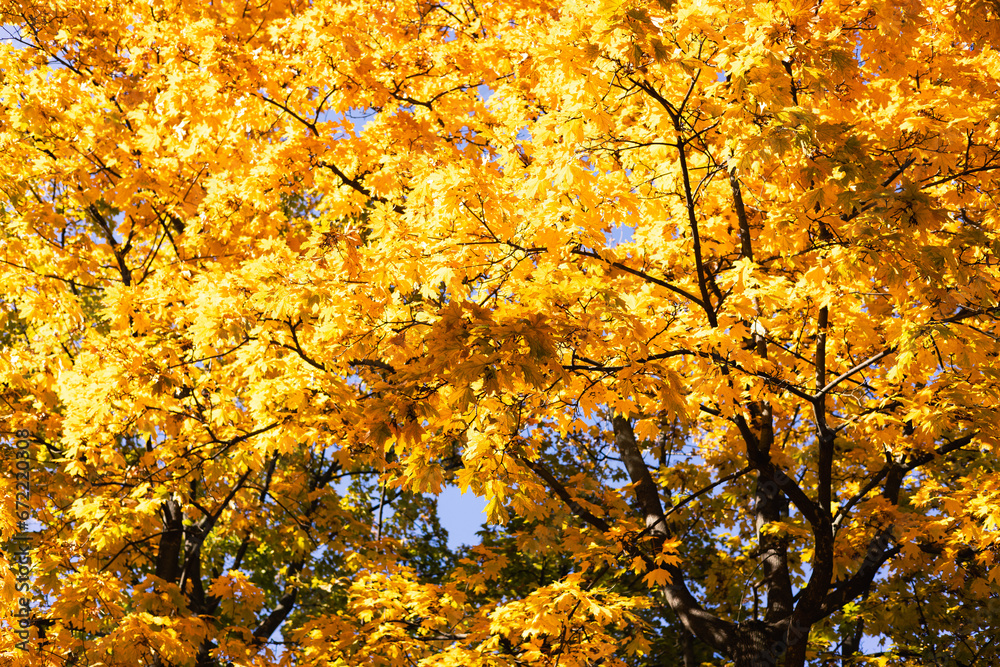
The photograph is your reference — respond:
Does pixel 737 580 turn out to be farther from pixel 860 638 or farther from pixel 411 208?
pixel 411 208

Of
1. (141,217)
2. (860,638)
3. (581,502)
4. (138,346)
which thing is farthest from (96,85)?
(860,638)

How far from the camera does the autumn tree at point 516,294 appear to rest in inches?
218

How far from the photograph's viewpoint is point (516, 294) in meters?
6.06

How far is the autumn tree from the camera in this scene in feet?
18.2

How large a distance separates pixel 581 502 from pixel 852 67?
568 centimetres

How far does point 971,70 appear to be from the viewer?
25.6ft
